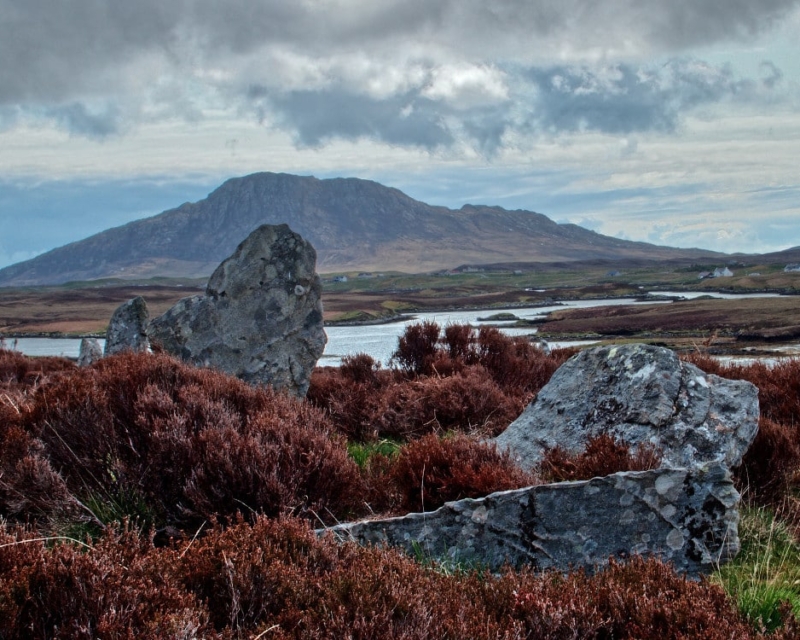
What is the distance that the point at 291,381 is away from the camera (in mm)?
11633

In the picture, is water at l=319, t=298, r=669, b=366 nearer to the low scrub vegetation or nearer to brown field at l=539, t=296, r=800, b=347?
brown field at l=539, t=296, r=800, b=347

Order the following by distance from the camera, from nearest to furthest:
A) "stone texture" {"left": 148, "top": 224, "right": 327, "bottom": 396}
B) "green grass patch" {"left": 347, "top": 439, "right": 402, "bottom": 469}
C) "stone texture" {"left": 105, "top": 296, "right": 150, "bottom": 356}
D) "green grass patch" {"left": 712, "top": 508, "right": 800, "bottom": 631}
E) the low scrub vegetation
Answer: the low scrub vegetation < "green grass patch" {"left": 712, "top": 508, "right": 800, "bottom": 631} < "green grass patch" {"left": 347, "top": 439, "right": 402, "bottom": 469} < "stone texture" {"left": 148, "top": 224, "right": 327, "bottom": 396} < "stone texture" {"left": 105, "top": 296, "right": 150, "bottom": 356}

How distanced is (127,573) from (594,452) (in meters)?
3.75

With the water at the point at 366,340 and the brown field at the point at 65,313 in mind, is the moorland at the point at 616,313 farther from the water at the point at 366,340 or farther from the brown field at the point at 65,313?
the water at the point at 366,340

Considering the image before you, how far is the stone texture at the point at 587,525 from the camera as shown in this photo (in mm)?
4609

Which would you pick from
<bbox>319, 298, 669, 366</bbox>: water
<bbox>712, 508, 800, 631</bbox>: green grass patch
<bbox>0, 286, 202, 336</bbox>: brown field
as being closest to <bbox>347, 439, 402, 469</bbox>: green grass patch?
<bbox>712, 508, 800, 631</bbox>: green grass patch

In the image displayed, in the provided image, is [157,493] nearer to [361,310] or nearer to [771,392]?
[771,392]

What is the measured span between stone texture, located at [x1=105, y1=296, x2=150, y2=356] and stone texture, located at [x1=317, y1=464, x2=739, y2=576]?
40.3 ft

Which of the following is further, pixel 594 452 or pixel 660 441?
pixel 660 441

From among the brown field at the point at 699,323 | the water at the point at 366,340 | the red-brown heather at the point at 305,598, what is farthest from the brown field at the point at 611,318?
the red-brown heather at the point at 305,598

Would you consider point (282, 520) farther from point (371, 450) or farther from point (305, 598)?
point (371, 450)

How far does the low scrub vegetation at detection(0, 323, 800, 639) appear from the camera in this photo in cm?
289

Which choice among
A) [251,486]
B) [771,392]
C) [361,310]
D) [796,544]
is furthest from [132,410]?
[361,310]

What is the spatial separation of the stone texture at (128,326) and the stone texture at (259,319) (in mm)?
3365
